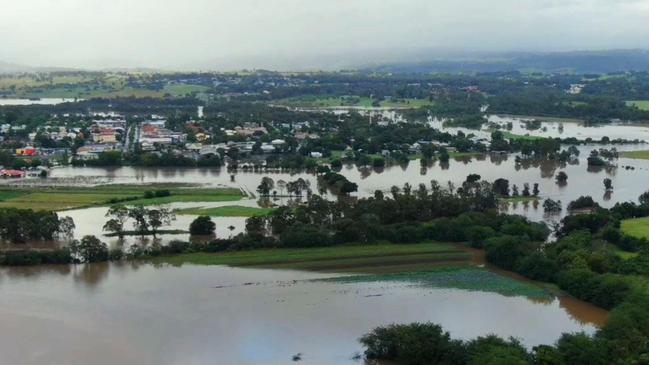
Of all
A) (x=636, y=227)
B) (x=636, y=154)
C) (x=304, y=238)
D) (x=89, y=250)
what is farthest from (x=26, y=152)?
(x=636, y=154)

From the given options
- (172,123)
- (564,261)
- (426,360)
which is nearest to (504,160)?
(564,261)

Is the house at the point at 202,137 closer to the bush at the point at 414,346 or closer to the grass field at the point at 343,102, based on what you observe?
the grass field at the point at 343,102

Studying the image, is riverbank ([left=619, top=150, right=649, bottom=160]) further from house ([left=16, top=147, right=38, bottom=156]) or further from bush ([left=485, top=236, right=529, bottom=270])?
house ([left=16, top=147, right=38, bottom=156])

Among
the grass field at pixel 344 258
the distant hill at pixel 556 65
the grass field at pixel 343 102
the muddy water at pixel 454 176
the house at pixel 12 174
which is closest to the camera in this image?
the grass field at pixel 344 258

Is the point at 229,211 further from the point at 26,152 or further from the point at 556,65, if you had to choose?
the point at 556,65

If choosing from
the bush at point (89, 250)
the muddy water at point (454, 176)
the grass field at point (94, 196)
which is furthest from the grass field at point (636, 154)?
the bush at point (89, 250)

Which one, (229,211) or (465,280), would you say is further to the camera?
(229,211)
